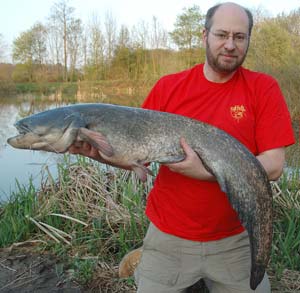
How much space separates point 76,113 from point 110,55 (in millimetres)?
43037

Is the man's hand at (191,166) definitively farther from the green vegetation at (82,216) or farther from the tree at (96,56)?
the tree at (96,56)

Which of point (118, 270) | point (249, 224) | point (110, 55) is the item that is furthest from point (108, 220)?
point (110, 55)

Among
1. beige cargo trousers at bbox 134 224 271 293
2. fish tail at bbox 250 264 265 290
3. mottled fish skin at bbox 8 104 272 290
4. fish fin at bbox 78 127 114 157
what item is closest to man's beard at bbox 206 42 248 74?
mottled fish skin at bbox 8 104 272 290

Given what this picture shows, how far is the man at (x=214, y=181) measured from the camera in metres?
2.40

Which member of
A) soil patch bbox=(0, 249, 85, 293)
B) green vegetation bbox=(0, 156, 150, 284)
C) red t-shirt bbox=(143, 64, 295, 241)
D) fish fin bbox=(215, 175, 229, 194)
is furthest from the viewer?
green vegetation bbox=(0, 156, 150, 284)

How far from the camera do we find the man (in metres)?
2.40

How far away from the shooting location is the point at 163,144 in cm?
231

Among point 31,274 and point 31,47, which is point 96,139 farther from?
point 31,47

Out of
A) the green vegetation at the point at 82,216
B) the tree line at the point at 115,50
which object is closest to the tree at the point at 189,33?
the tree line at the point at 115,50

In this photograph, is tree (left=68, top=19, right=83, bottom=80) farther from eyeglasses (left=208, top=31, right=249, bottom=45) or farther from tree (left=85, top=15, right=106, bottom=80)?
eyeglasses (left=208, top=31, right=249, bottom=45)

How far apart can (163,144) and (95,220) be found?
206 centimetres

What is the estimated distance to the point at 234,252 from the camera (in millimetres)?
2508

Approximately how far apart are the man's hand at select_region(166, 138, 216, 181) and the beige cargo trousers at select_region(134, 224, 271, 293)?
1.56ft

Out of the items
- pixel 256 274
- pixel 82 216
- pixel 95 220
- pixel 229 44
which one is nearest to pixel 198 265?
pixel 256 274
